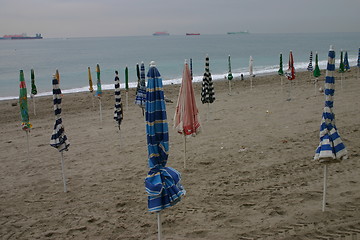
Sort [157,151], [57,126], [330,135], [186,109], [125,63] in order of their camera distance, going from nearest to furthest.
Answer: [157,151], [330,135], [57,126], [186,109], [125,63]

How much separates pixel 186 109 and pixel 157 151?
3.34 m

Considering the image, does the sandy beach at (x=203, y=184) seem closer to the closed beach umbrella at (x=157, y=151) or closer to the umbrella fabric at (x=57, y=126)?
the umbrella fabric at (x=57, y=126)

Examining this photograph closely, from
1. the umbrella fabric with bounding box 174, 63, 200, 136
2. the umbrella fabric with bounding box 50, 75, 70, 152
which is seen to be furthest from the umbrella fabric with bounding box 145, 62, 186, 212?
the umbrella fabric with bounding box 50, 75, 70, 152

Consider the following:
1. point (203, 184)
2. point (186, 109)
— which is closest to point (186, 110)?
point (186, 109)

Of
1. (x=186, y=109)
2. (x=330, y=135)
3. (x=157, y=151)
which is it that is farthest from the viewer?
(x=186, y=109)

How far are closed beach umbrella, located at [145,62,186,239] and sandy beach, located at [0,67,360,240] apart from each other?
4.22 ft

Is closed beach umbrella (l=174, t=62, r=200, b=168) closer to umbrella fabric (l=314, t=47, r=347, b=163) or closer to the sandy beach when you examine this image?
the sandy beach

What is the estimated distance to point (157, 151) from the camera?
4.23m

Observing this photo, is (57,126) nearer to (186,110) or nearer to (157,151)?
(186,110)

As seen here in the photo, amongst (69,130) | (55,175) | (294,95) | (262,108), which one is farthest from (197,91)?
(55,175)

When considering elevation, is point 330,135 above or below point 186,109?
below

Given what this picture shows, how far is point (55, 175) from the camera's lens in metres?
8.47

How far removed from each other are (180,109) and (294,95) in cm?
1199

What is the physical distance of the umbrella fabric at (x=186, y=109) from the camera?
7459mm
